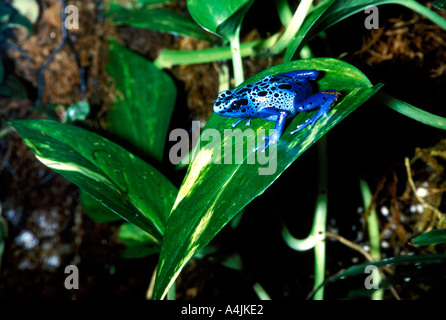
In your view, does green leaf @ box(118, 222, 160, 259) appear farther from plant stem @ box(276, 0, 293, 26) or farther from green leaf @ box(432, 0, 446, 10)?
green leaf @ box(432, 0, 446, 10)

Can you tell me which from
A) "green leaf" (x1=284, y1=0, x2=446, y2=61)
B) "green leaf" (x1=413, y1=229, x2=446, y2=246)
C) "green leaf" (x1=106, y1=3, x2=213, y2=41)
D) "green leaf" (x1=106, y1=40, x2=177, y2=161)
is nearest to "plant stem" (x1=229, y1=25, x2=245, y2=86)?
"green leaf" (x1=284, y1=0, x2=446, y2=61)

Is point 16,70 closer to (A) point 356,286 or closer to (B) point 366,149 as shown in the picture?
(B) point 366,149

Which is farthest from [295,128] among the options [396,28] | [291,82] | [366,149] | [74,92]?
[74,92]

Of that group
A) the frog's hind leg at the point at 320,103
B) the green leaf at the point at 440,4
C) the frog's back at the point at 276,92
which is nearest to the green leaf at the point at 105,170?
the frog's back at the point at 276,92

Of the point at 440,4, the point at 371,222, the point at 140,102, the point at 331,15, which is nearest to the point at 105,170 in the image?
the point at 140,102

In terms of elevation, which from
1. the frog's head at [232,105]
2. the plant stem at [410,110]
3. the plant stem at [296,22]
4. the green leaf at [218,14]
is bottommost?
the plant stem at [410,110]

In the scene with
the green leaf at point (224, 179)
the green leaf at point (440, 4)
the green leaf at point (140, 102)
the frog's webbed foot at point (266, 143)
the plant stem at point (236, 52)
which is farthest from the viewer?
the green leaf at point (140, 102)

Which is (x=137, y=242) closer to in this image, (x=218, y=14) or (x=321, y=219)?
(x=321, y=219)

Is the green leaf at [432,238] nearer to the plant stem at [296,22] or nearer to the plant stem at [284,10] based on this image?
Answer: the plant stem at [296,22]
